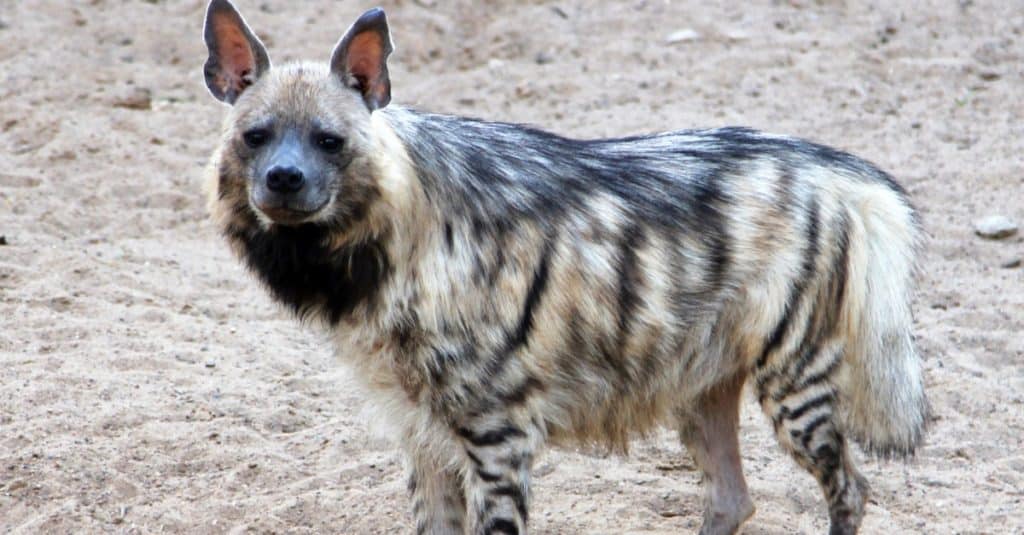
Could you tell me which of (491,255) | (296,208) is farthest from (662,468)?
(296,208)

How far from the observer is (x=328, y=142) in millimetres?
4020

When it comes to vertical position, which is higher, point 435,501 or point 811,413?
point 811,413

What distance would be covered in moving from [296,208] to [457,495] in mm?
1187

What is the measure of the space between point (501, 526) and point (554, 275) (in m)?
0.75

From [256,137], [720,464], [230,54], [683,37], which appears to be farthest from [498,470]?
[683,37]

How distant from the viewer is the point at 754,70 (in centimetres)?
845

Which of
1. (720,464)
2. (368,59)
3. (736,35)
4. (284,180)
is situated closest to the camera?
(284,180)

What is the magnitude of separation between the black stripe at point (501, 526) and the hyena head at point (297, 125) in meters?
0.99

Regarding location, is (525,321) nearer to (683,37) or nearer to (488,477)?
(488,477)

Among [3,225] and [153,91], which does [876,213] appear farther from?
[153,91]

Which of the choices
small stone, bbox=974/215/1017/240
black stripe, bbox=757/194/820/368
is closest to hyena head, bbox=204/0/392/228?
black stripe, bbox=757/194/820/368

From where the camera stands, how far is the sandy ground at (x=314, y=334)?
5.11 metres

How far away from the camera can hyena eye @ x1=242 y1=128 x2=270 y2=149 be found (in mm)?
4023

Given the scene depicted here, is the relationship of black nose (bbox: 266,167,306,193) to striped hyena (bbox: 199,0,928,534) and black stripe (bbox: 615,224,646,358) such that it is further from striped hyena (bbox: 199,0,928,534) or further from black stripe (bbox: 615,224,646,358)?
black stripe (bbox: 615,224,646,358)
